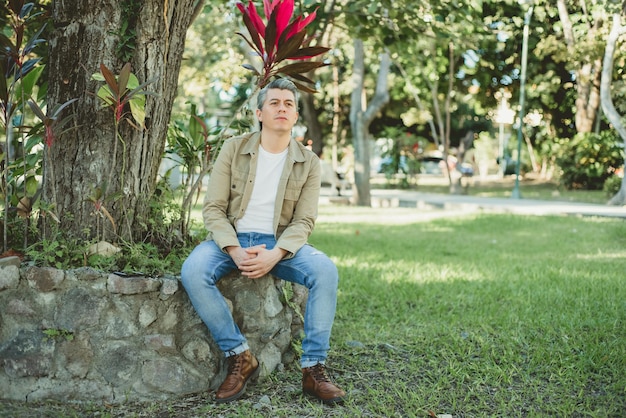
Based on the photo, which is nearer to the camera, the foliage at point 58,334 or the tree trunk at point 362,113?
the foliage at point 58,334

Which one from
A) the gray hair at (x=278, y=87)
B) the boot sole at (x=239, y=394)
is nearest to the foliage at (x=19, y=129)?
the gray hair at (x=278, y=87)

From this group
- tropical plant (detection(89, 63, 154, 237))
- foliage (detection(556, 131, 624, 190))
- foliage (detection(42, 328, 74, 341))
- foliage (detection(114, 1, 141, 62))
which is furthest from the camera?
foliage (detection(556, 131, 624, 190))

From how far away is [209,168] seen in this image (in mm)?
4258

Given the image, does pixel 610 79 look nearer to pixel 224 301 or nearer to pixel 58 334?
pixel 224 301

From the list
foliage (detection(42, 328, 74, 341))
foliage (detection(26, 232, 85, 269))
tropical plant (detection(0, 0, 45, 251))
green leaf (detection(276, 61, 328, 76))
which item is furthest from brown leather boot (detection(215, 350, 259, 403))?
green leaf (detection(276, 61, 328, 76))

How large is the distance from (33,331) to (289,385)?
4.29 feet

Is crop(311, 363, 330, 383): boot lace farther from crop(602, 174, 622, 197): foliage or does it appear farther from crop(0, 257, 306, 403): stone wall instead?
crop(602, 174, 622, 197): foliage

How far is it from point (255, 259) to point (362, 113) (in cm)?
1234

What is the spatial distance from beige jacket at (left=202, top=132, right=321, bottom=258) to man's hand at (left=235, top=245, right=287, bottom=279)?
0.12 m

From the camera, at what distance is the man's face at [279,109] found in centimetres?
367

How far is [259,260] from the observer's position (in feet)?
11.2

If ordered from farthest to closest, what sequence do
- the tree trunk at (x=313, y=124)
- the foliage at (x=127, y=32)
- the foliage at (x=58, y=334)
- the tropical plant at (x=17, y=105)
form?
the tree trunk at (x=313, y=124), the foliage at (x=127, y=32), the tropical plant at (x=17, y=105), the foliage at (x=58, y=334)

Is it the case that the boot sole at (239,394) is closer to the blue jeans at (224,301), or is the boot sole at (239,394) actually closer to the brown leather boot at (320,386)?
the blue jeans at (224,301)

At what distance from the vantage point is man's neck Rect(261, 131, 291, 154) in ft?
12.3
